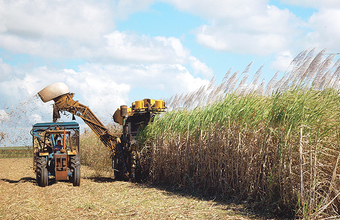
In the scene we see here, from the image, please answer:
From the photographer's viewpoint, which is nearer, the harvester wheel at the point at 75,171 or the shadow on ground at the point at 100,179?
the harvester wheel at the point at 75,171

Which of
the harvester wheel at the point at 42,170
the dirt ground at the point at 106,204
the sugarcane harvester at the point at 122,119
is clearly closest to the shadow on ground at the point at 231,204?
the dirt ground at the point at 106,204

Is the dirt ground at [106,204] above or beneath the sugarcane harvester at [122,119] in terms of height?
beneath

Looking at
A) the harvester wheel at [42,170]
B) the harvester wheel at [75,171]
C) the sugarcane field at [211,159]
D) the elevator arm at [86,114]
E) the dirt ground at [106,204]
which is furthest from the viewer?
the elevator arm at [86,114]

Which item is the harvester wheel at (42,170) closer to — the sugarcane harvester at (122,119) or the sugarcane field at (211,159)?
the sugarcane field at (211,159)

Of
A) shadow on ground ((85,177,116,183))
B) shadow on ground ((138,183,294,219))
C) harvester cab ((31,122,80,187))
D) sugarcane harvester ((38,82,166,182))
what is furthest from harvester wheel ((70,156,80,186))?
shadow on ground ((138,183,294,219))

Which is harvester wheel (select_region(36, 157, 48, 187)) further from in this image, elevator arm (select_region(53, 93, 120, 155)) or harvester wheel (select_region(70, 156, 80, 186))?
elevator arm (select_region(53, 93, 120, 155))

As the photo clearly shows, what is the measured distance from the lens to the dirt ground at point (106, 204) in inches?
268

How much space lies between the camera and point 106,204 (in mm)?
8102

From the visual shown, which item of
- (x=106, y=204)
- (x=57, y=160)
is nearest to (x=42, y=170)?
(x=57, y=160)

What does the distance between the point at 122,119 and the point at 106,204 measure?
13.9 ft

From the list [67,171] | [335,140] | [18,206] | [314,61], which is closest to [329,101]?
[335,140]

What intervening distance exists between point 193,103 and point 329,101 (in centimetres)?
462

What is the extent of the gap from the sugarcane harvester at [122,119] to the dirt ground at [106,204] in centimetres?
102

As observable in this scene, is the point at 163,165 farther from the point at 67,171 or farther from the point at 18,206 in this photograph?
the point at 18,206
